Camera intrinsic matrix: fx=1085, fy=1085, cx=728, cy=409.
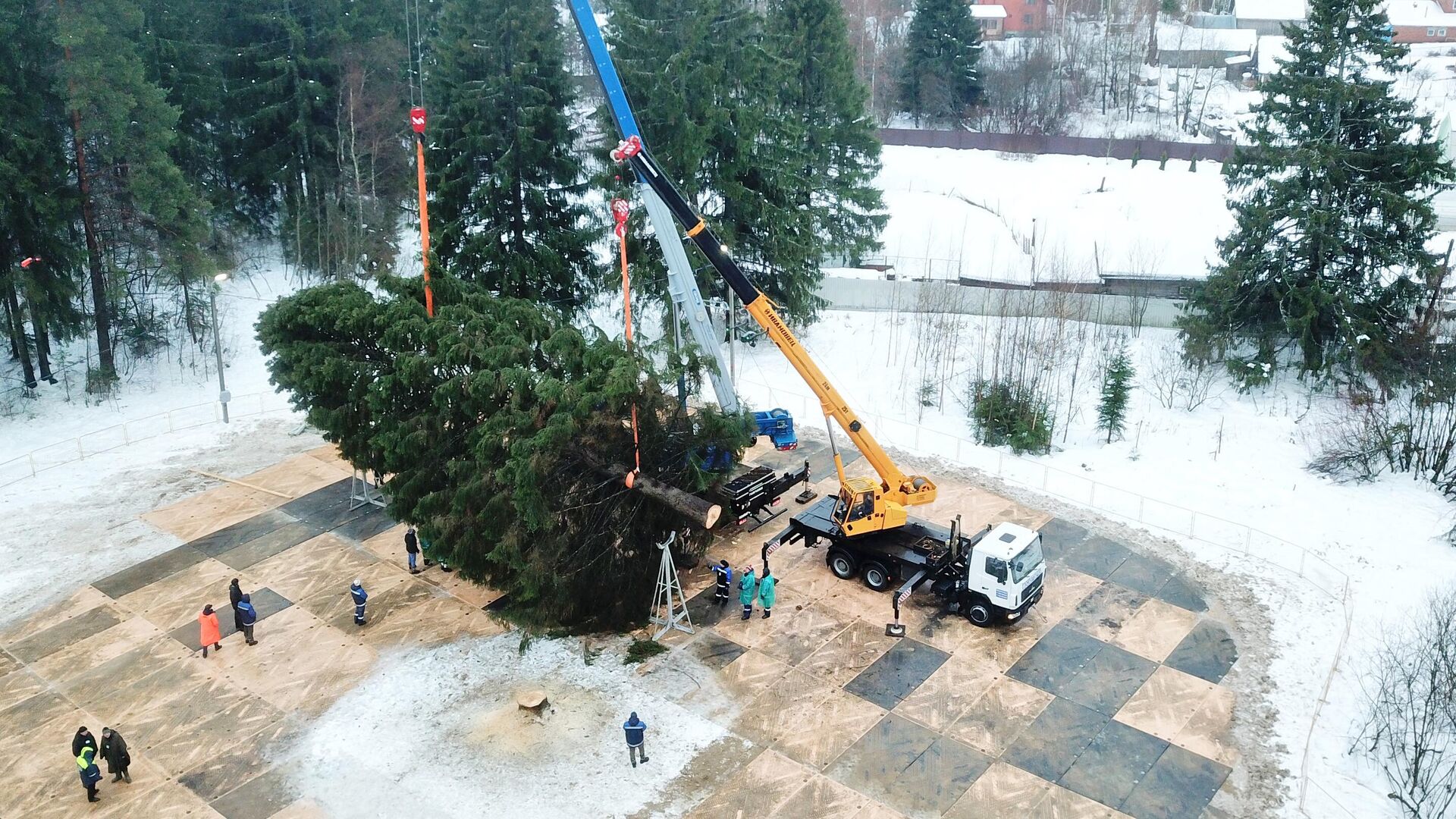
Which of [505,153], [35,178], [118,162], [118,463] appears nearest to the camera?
[118,463]

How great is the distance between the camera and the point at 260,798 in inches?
650

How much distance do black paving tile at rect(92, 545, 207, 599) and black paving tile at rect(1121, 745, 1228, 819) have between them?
1946 cm

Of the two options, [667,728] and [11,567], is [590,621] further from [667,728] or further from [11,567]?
[11,567]

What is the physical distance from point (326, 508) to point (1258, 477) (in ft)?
75.4

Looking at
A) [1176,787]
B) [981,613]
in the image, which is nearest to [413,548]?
[981,613]

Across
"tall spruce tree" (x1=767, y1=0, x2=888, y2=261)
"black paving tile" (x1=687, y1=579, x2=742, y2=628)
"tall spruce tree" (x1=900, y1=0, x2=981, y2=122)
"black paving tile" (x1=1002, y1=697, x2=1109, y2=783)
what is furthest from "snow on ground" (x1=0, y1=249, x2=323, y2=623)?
"tall spruce tree" (x1=900, y1=0, x2=981, y2=122)

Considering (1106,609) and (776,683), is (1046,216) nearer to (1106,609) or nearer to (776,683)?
(1106,609)

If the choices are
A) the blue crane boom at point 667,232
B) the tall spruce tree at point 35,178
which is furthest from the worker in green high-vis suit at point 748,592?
the tall spruce tree at point 35,178

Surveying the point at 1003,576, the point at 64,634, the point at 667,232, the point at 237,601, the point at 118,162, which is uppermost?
the point at 118,162

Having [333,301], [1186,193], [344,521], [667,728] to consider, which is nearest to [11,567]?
[344,521]

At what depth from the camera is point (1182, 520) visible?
2512 centimetres

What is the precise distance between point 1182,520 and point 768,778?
1337cm

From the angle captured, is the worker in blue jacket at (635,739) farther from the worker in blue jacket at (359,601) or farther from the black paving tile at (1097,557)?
the black paving tile at (1097,557)

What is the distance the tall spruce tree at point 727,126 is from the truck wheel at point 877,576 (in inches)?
612
